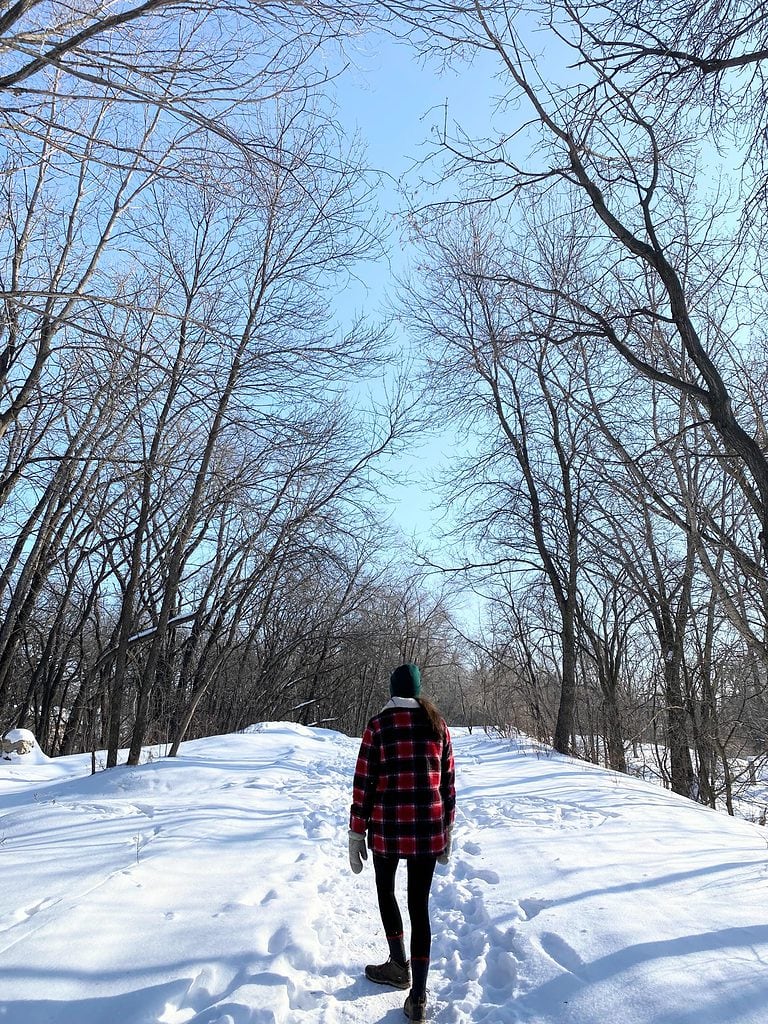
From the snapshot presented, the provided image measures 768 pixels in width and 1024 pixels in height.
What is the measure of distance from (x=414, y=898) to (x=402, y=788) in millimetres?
507

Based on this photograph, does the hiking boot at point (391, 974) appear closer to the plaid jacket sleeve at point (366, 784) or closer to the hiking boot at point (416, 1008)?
the hiking boot at point (416, 1008)

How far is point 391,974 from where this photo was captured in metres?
3.38

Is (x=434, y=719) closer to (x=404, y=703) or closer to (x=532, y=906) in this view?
(x=404, y=703)

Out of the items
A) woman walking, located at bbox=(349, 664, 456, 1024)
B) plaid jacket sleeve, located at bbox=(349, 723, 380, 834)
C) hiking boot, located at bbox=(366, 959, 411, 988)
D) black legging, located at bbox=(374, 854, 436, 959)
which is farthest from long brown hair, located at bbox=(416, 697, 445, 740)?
hiking boot, located at bbox=(366, 959, 411, 988)

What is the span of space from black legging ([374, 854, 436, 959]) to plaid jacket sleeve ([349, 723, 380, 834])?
0.61 feet

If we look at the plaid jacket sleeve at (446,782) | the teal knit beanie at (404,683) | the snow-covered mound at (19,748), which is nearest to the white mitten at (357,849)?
the plaid jacket sleeve at (446,782)

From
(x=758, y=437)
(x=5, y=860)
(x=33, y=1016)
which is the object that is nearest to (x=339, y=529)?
(x=758, y=437)

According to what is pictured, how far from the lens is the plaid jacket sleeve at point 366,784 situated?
3.58 m

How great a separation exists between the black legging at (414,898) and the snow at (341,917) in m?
0.28

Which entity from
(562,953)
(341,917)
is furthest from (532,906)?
(341,917)

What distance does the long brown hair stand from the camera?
11.7ft

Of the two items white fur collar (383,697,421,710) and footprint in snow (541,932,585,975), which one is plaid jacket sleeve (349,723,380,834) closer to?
white fur collar (383,697,421,710)

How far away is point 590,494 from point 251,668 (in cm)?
1836

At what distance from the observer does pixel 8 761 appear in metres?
11.2
